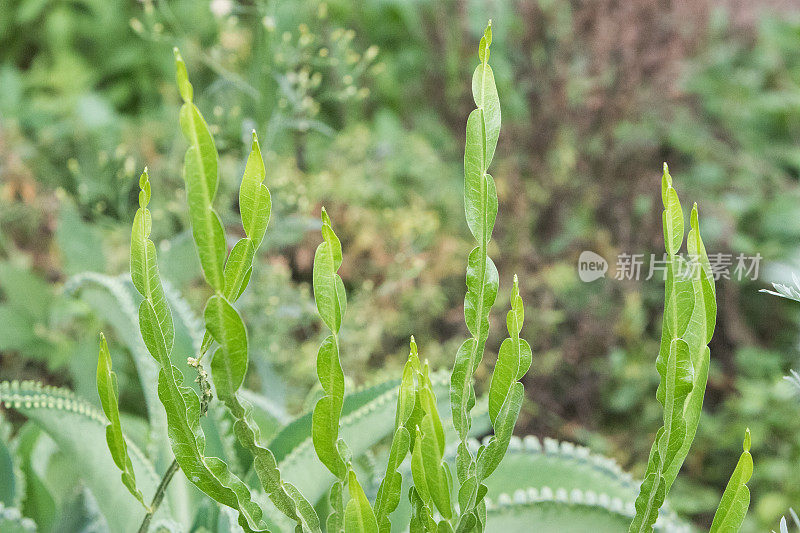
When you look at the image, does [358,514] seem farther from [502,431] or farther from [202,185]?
[202,185]

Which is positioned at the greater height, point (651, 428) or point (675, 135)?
point (675, 135)

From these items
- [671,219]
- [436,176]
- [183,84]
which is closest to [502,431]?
[671,219]

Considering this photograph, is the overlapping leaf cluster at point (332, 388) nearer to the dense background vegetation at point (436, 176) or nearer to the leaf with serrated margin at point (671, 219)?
the leaf with serrated margin at point (671, 219)

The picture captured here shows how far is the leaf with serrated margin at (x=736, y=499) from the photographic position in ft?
1.27

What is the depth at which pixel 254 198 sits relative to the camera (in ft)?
1.16

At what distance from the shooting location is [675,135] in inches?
70.9

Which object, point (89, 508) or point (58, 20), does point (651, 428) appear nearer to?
point (89, 508)

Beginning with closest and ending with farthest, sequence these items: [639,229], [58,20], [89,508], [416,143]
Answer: [89,508] → [639,229] → [416,143] → [58,20]

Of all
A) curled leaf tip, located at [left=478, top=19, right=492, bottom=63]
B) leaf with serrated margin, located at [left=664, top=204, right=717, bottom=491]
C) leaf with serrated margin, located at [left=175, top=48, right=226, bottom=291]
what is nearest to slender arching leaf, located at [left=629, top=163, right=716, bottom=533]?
leaf with serrated margin, located at [left=664, top=204, right=717, bottom=491]

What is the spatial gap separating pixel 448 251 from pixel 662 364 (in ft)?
3.57

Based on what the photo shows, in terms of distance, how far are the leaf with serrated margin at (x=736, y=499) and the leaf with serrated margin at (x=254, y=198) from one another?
279mm

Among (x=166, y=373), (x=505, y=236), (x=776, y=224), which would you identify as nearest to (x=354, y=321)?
(x=505, y=236)

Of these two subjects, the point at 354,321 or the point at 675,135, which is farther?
the point at 675,135

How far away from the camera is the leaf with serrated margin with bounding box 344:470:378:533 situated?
0.38 metres
